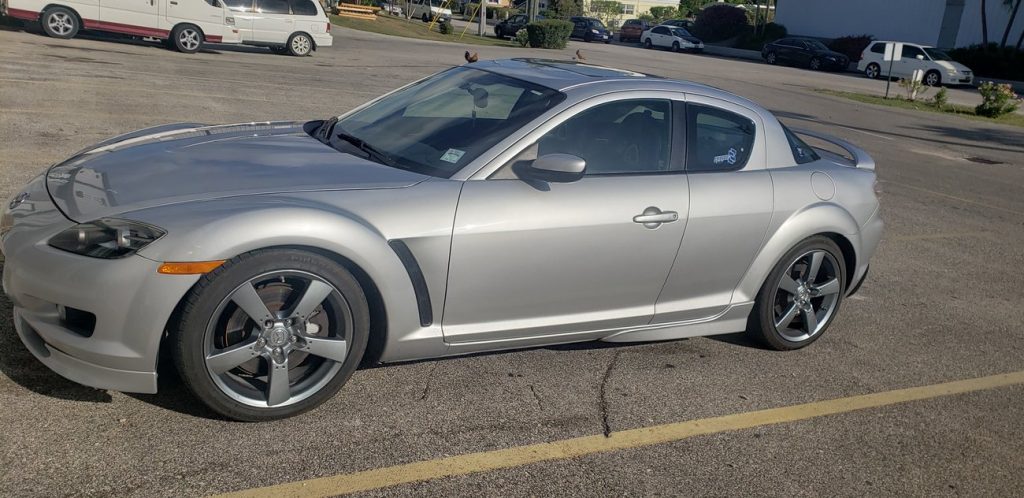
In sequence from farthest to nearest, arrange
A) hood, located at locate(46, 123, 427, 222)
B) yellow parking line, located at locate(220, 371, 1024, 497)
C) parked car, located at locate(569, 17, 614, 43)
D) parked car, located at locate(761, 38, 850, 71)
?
1. parked car, located at locate(569, 17, 614, 43)
2. parked car, located at locate(761, 38, 850, 71)
3. hood, located at locate(46, 123, 427, 222)
4. yellow parking line, located at locate(220, 371, 1024, 497)

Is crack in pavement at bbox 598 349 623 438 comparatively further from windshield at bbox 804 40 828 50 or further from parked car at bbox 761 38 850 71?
windshield at bbox 804 40 828 50

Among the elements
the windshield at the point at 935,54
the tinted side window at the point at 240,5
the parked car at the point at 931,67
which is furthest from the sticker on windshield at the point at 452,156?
the windshield at the point at 935,54

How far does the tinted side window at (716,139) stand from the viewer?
4.98 m

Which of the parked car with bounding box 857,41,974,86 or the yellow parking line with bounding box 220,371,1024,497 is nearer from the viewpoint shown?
the yellow parking line with bounding box 220,371,1024,497

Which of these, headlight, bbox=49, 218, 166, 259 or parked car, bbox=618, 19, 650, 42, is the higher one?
parked car, bbox=618, 19, 650, 42

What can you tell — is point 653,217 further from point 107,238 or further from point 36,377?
point 36,377

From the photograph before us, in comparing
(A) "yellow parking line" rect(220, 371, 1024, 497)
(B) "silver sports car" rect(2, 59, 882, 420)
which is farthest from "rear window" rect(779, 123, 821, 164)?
(A) "yellow parking line" rect(220, 371, 1024, 497)

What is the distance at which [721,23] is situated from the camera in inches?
2443

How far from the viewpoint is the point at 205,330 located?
3.64m

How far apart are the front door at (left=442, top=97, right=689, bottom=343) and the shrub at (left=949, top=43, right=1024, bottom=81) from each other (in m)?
43.3

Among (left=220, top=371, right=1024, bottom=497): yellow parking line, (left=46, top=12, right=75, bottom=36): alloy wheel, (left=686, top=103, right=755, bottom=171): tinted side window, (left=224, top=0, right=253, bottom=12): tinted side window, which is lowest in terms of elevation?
(left=220, top=371, right=1024, bottom=497): yellow parking line

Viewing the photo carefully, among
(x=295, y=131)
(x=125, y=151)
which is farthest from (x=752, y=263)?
(x=125, y=151)

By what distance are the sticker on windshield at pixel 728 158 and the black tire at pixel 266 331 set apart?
7.26 feet

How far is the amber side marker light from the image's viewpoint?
353 cm
